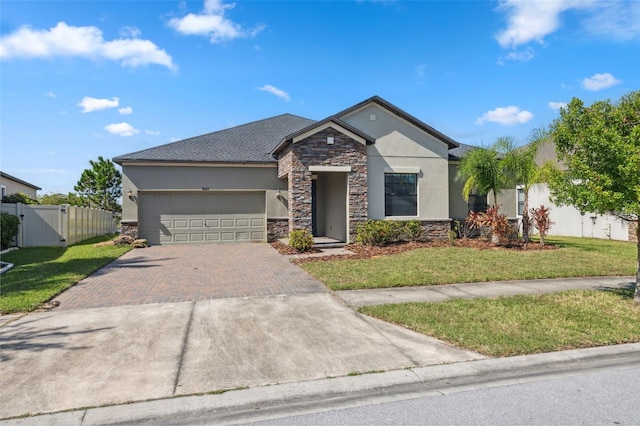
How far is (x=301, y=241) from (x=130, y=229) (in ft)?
26.0

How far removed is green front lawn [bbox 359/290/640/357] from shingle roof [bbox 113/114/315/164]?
12646 millimetres

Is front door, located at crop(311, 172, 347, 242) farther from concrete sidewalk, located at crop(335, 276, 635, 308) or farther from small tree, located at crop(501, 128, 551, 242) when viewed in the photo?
concrete sidewalk, located at crop(335, 276, 635, 308)

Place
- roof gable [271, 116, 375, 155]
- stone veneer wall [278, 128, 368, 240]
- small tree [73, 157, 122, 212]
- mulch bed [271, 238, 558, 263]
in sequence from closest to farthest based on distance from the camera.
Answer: mulch bed [271, 238, 558, 263] → roof gable [271, 116, 375, 155] → stone veneer wall [278, 128, 368, 240] → small tree [73, 157, 122, 212]

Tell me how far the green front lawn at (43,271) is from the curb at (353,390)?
4.54 metres

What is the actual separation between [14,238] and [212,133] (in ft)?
31.5

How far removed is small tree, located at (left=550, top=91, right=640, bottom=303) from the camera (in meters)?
6.22

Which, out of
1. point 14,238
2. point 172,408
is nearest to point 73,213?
point 14,238

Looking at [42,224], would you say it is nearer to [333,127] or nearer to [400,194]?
[333,127]

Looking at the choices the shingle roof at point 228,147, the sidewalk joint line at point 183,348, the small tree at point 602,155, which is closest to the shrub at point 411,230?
the shingle roof at point 228,147

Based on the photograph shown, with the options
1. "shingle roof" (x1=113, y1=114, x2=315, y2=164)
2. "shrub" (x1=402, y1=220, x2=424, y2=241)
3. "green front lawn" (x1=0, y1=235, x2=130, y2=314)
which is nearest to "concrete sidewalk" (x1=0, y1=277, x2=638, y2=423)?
"green front lawn" (x1=0, y1=235, x2=130, y2=314)

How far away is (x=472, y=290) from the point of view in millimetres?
7961

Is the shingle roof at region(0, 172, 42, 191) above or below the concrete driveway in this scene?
above

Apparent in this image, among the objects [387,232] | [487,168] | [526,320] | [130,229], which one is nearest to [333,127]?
[387,232]

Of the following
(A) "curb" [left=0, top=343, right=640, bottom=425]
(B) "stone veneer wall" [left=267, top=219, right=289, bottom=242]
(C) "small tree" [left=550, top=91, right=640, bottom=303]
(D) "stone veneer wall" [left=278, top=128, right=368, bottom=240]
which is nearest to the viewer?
(A) "curb" [left=0, top=343, right=640, bottom=425]
